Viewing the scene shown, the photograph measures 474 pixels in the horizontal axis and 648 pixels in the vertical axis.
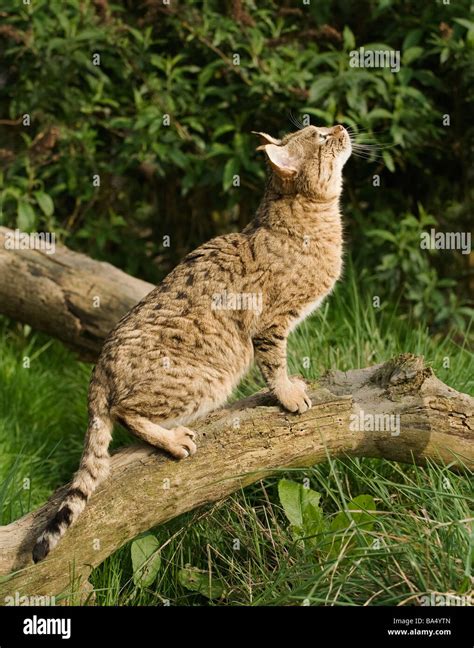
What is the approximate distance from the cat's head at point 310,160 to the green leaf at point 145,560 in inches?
71.2

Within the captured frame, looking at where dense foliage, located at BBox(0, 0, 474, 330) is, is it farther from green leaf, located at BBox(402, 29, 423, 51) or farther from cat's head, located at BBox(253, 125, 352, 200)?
cat's head, located at BBox(253, 125, 352, 200)

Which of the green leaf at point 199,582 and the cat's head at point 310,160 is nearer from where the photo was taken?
the green leaf at point 199,582

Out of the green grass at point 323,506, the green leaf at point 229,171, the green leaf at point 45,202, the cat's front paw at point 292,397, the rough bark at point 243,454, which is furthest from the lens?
the green leaf at point 45,202

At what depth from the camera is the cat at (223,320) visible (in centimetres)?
395

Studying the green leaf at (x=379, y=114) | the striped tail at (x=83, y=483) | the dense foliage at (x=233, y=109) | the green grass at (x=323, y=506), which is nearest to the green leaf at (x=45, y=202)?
the dense foliage at (x=233, y=109)

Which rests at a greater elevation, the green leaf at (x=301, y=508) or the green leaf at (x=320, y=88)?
the green leaf at (x=320, y=88)

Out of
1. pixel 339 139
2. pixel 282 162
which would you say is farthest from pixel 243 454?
pixel 339 139

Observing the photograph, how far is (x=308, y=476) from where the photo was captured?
4.46 meters

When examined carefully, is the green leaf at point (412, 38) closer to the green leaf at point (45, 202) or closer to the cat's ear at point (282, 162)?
the cat's ear at point (282, 162)

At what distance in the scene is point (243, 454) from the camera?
13.1 feet

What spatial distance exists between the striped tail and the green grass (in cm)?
48
